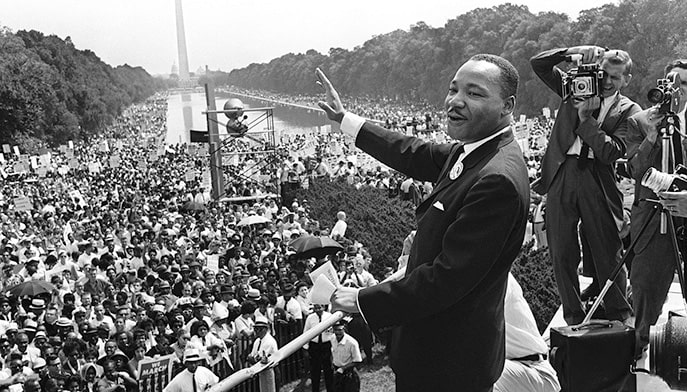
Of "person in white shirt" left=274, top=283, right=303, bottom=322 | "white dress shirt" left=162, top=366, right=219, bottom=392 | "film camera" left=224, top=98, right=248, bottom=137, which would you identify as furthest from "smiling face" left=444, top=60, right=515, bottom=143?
"film camera" left=224, top=98, right=248, bottom=137

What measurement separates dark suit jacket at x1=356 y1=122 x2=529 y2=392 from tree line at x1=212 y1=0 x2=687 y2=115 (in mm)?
30980

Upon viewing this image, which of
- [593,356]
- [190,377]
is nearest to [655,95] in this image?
[593,356]

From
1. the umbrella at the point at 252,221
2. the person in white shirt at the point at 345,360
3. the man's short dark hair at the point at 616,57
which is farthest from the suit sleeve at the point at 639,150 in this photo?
the umbrella at the point at 252,221

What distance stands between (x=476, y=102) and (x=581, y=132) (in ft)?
6.07

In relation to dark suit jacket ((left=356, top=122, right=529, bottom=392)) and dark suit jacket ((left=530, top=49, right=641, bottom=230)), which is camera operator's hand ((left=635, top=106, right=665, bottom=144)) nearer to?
dark suit jacket ((left=530, top=49, right=641, bottom=230))

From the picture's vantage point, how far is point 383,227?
1695 cm

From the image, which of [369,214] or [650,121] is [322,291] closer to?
[650,121]

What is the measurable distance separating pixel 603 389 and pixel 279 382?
286 inches

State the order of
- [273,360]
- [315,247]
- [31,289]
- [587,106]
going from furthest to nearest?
1. [315,247]
2. [31,289]
3. [587,106]
4. [273,360]

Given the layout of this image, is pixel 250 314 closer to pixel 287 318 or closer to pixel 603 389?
pixel 287 318

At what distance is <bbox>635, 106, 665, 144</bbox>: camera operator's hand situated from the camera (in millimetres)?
4207

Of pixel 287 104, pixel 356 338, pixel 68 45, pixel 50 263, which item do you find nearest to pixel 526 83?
pixel 50 263

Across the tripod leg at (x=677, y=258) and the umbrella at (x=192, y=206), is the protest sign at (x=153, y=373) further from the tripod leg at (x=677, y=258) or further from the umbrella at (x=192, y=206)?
the umbrella at (x=192, y=206)

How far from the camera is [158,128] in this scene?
304 ft
